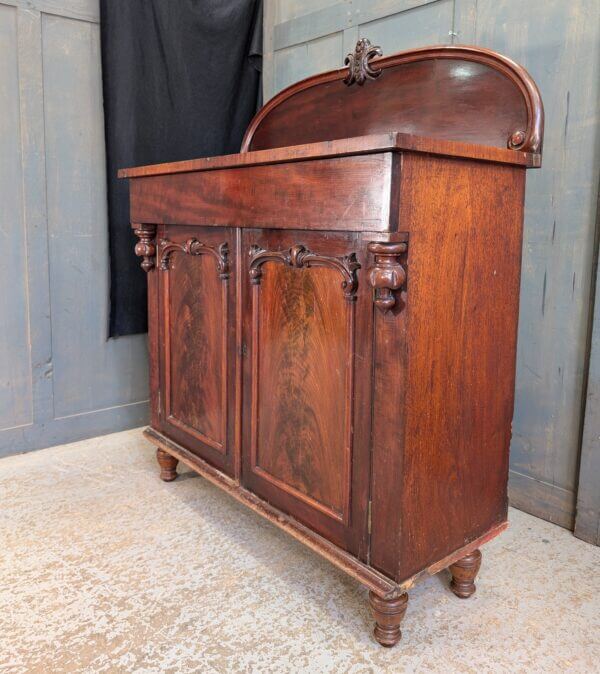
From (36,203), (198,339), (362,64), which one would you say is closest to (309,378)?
(198,339)

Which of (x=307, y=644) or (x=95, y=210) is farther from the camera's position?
(x=95, y=210)

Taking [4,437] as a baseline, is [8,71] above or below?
above

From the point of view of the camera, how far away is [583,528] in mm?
1951

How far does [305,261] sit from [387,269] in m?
0.31

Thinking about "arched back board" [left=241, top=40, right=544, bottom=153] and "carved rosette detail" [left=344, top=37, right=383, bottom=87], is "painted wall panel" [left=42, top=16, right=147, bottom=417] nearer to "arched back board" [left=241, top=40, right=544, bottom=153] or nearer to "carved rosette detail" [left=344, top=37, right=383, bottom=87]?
"arched back board" [left=241, top=40, right=544, bottom=153]

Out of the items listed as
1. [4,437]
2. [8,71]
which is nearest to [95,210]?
[8,71]

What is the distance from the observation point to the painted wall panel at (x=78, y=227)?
98.2 inches

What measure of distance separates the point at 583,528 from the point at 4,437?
85.9 inches

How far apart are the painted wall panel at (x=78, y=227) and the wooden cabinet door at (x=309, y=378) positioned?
119cm

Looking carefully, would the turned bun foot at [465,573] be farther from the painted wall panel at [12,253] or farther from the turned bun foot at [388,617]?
the painted wall panel at [12,253]

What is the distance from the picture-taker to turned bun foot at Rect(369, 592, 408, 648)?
143 centimetres

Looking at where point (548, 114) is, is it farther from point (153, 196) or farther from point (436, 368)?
point (153, 196)

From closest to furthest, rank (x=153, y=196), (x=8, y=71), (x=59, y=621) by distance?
(x=59, y=621) → (x=153, y=196) → (x=8, y=71)

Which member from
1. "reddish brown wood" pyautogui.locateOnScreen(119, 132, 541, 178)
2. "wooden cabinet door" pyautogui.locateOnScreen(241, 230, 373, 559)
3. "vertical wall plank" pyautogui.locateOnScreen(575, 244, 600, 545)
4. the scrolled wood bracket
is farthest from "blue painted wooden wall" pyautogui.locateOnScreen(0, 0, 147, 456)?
"vertical wall plank" pyautogui.locateOnScreen(575, 244, 600, 545)
